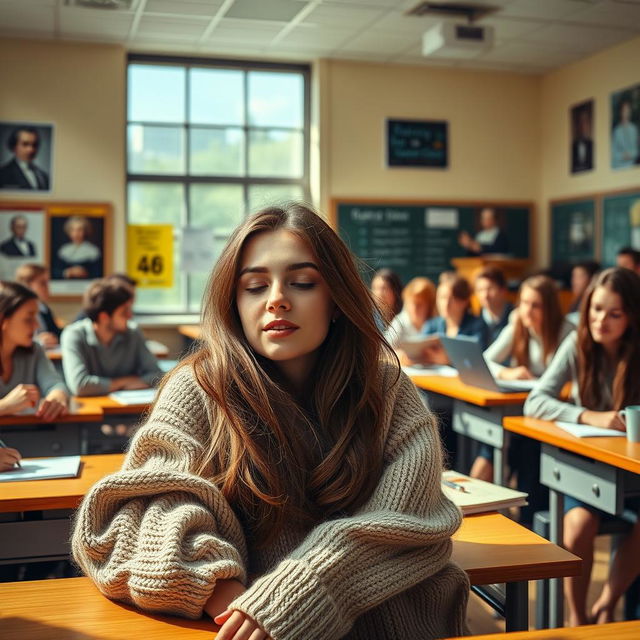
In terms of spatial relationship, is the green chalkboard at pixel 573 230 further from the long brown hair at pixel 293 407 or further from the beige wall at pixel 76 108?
the long brown hair at pixel 293 407

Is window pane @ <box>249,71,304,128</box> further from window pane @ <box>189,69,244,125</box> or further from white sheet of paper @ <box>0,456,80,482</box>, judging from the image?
white sheet of paper @ <box>0,456,80,482</box>

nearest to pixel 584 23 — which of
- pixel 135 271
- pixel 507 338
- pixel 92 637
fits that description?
pixel 507 338

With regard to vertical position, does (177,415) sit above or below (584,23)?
below

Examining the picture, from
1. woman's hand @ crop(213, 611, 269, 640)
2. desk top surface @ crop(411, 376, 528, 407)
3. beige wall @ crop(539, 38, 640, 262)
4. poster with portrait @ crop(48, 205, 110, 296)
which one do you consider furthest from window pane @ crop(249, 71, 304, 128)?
woman's hand @ crop(213, 611, 269, 640)

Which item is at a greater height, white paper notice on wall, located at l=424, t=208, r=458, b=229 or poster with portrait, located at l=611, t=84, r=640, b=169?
poster with portrait, located at l=611, t=84, r=640, b=169

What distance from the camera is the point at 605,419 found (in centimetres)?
290

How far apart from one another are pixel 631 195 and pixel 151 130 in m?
4.31

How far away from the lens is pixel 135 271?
777 cm

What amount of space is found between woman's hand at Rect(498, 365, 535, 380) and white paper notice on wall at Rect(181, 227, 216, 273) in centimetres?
403

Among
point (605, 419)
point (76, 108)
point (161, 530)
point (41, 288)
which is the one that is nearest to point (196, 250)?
point (76, 108)

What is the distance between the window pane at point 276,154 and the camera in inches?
317

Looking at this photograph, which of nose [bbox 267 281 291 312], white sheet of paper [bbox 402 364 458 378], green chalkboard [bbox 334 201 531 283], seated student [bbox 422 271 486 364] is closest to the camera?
nose [bbox 267 281 291 312]

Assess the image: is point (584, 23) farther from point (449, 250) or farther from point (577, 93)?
point (449, 250)

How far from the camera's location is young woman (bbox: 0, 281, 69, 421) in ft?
10.5
